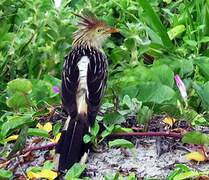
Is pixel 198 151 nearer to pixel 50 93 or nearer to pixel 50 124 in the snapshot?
pixel 50 124

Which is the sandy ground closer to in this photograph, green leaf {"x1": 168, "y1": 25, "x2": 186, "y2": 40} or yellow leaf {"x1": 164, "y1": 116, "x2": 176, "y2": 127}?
yellow leaf {"x1": 164, "y1": 116, "x2": 176, "y2": 127}

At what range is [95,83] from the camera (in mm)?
3455

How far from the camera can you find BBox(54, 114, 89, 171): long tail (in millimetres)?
3053

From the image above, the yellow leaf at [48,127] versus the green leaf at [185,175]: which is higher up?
the green leaf at [185,175]

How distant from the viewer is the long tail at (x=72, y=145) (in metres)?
3.05

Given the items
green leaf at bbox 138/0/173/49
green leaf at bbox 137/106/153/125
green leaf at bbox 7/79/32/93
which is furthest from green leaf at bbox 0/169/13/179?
green leaf at bbox 138/0/173/49

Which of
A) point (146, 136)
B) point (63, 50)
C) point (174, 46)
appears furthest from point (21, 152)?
point (174, 46)

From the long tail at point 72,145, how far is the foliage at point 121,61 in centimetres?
11

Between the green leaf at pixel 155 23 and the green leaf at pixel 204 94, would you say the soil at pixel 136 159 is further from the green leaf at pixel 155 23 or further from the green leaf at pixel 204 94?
the green leaf at pixel 155 23

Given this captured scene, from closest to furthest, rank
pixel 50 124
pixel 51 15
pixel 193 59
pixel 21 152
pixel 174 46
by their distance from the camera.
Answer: pixel 21 152
pixel 50 124
pixel 193 59
pixel 51 15
pixel 174 46

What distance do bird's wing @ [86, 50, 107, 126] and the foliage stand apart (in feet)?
0.35

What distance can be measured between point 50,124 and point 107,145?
1.64ft

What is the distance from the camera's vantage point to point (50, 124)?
3.62m

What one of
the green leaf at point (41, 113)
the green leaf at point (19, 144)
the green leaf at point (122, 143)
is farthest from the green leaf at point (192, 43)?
the green leaf at point (19, 144)
